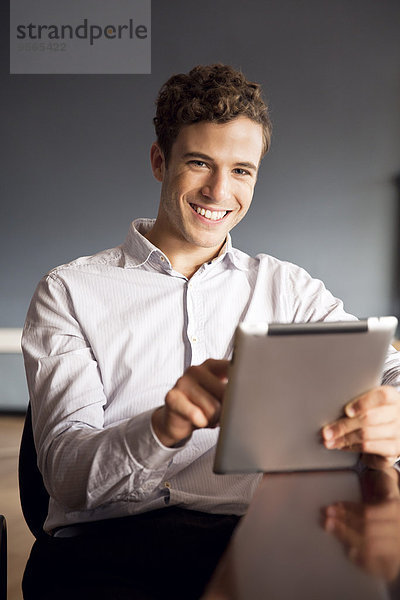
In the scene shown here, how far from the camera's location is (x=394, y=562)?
0.66m

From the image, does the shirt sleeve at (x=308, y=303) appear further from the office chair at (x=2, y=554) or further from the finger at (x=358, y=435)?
the office chair at (x=2, y=554)

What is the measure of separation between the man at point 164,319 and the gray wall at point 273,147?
2.70 meters

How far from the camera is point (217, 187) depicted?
1498 millimetres

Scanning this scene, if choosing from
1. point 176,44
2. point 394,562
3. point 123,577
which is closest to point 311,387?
point 394,562

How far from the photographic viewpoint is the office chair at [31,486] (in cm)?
128

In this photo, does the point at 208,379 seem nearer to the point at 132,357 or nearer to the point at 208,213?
the point at 132,357

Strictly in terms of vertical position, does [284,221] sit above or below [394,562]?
above

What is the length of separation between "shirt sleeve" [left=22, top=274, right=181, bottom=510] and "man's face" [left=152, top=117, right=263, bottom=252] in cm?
33

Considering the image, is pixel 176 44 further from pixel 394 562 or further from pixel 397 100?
pixel 394 562

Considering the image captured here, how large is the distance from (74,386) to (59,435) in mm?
103

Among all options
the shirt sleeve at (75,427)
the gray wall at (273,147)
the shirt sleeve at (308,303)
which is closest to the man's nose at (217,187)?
the shirt sleeve at (308,303)

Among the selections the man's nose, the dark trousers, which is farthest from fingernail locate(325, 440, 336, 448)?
the man's nose

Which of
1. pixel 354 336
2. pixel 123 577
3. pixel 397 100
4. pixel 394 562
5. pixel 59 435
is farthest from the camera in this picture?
pixel 397 100

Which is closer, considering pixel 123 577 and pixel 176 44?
pixel 123 577
